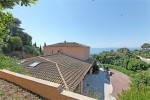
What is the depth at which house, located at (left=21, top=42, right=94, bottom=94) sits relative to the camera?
13703 millimetres

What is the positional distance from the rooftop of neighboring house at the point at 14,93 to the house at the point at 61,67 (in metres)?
5.26

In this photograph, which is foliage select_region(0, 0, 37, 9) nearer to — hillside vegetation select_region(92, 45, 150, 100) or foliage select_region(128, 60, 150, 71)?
hillside vegetation select_region(92, 45, 150, 100)

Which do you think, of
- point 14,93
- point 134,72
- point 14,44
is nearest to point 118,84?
point 134,72

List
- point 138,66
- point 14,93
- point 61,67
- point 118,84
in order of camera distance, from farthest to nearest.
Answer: point 138,66 → point 118,84 → point 61,67 → point 14,93

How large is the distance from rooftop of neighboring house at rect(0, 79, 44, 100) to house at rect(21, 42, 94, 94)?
5255mm

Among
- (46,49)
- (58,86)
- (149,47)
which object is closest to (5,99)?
(58,86)

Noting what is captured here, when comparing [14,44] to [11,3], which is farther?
[14,44]

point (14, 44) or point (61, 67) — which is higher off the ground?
point (14, 44)

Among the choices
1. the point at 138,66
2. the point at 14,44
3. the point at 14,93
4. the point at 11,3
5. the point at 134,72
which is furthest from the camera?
the point at 138,66

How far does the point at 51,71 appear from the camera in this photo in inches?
626

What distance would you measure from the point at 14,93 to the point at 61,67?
12.0 m

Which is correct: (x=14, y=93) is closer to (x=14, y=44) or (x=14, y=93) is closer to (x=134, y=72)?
(x=14, y=44)

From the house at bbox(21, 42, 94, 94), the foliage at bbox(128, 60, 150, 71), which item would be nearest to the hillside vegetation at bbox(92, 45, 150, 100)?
the foliage at bbox(128, 60, 150, 71)

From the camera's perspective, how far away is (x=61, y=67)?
17.9m
